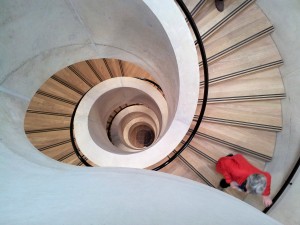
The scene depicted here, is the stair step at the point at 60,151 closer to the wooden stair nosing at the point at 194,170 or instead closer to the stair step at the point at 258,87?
the wooden stair nosing at the point at 194,170

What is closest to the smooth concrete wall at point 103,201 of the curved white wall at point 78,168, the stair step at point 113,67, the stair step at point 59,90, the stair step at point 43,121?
the curved white wall at point 78,168

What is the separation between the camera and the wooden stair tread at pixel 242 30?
3576 mm

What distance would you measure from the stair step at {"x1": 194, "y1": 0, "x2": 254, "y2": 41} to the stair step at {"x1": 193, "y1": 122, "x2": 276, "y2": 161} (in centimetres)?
172

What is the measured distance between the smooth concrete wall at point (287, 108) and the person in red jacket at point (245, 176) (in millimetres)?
612

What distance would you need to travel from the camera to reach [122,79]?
20.4ft

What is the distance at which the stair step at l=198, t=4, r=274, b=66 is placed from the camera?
11.7ft

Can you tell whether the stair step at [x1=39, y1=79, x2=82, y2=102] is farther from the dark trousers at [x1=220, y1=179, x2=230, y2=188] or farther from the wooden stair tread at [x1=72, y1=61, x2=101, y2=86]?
the dark trousers at [x1=220, y1=179, x2=230, y2=188]

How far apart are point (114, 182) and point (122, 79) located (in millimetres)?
4737

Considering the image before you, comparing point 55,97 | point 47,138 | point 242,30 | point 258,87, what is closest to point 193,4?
point 242,30

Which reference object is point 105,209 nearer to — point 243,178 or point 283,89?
point 243,178

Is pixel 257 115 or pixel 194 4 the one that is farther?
pixel 257 115

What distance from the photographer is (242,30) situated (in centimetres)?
360

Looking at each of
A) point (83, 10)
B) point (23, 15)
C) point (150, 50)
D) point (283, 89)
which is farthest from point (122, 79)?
point (283, 89)

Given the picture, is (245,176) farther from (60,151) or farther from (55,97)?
(55,97)
